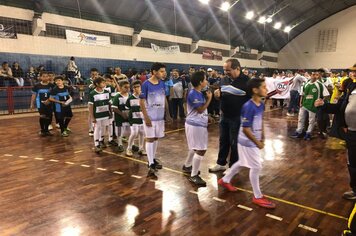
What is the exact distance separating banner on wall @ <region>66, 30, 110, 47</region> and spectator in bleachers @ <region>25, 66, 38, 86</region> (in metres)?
2.38

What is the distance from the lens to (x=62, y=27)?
13453mm

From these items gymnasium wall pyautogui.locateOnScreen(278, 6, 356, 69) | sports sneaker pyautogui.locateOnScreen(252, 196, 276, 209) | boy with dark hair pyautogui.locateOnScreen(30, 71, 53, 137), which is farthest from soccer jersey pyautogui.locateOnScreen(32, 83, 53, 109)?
gymnasium wall pyautogui.locateOnScreen(278, 6, 356, 69)

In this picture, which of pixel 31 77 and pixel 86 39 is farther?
pixel 86 39

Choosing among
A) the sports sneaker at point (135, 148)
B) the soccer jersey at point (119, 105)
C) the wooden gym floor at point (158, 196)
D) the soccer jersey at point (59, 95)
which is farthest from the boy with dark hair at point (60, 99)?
the sports sneaker at point (135, 148)

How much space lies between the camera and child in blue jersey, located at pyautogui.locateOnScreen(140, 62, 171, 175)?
4.17 metres

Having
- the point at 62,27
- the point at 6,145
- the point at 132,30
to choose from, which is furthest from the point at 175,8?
Answer: the point at 6,145

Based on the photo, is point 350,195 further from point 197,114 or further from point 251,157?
point 197,114

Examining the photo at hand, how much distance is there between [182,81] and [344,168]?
623 centimetres

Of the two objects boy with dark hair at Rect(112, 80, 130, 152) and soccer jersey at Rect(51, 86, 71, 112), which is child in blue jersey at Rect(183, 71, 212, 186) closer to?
boy with dark hair at Rect(112, 80, 130, 152)

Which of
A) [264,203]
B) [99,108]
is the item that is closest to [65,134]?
[99,108]

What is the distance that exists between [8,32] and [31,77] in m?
1.95

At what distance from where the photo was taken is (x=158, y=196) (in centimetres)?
366

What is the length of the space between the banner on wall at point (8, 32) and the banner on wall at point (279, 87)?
11.1m

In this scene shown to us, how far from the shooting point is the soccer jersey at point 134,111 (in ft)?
17.9
